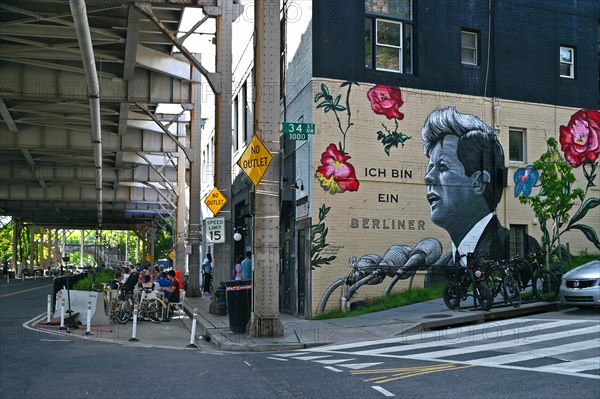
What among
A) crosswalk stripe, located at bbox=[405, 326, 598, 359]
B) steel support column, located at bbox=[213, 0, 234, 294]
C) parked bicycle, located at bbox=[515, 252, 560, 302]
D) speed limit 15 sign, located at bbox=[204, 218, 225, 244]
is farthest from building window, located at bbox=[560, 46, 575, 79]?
crosswalk stripe, located at bbox=[405, 326, 598, 359]

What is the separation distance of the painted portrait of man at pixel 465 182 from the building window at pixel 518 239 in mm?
277

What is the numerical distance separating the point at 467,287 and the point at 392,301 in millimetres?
2940

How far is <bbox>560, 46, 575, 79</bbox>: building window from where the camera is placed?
2392 cm

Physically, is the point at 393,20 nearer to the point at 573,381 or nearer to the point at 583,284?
the point at 583,284

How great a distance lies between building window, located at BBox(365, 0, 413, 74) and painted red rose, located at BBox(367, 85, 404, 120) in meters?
0.71

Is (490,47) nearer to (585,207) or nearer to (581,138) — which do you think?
(581,138)

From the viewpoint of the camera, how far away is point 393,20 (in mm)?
21625

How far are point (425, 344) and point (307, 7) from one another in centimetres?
1091

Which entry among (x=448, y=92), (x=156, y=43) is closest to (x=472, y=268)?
(x=448, y=92)

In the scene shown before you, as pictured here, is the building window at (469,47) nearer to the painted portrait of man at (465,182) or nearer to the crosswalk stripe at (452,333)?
the painted portrait of man at (465,182)

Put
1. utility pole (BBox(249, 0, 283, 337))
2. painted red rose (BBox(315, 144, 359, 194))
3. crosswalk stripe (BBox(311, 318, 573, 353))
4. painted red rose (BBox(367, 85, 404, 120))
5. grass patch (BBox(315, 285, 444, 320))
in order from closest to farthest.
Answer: crosswalk stripe (BBox(311, 318, 573, 353)), utility pole (BBox(249, 0, 283, 337)), grass patch (BBox(315, 285, 444, 320)), painted red rose (BBox(315, 144, 359, 194)), painted red rose (BBox(367, 85, 404, 120))

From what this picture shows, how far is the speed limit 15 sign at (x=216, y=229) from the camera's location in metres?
21.7

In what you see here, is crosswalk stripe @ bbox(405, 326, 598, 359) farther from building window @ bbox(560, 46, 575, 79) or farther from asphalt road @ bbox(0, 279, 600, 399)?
building window @ bbox(560, 46, 575, 79)

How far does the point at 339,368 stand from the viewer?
1129 centimetres
